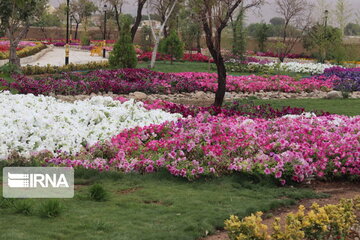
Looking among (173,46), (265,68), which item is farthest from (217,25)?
(173,46)

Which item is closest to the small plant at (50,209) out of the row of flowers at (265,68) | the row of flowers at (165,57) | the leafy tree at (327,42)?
the row of flowers at (265,68)

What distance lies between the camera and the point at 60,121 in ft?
29.2

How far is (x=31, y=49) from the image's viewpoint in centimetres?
3431

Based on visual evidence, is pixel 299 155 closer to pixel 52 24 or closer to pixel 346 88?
pixel 346 88

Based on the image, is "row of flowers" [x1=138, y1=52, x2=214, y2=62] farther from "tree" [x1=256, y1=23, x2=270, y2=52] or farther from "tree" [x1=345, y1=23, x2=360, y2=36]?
"tree" [x1=345, y1=23, x2=360, y2=36]

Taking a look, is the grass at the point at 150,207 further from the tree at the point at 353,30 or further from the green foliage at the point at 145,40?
the tree at the point at 353,30

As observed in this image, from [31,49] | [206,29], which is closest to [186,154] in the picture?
[206,29]

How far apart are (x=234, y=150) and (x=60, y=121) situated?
11.0 feet

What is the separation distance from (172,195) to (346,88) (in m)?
14.3

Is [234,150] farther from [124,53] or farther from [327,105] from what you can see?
[124,53]

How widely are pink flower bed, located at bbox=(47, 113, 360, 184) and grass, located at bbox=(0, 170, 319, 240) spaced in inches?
8.6

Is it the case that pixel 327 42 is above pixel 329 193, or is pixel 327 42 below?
above

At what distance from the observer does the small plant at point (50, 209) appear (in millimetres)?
5082

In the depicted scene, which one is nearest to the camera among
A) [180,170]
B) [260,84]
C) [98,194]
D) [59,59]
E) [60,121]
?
[98,194]
